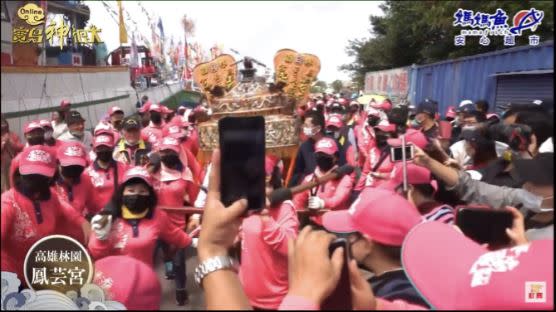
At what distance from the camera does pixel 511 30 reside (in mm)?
2301

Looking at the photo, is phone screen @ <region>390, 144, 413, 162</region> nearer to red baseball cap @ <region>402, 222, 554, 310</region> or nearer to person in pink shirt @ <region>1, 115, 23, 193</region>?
red baseball cap @ <region>402, 222, 554, 310</region>

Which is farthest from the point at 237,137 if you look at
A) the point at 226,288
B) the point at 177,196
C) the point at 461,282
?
the point at 177,196

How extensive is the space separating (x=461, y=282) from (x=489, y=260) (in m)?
0.06

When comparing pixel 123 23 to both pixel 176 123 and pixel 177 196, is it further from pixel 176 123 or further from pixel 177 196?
pixel 176 123

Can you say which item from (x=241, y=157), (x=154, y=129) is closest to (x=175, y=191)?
(x=241, y=157)

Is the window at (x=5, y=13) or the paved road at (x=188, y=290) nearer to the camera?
the paved road at (x=188, y=290)

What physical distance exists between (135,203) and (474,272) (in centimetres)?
84

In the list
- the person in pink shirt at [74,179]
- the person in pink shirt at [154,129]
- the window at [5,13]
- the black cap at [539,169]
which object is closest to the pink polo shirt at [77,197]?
the person in pink shirt at [74,179]

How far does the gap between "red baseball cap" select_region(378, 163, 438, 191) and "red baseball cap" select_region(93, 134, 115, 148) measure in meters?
0.93

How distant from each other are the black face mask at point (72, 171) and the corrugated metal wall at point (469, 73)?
3468mm

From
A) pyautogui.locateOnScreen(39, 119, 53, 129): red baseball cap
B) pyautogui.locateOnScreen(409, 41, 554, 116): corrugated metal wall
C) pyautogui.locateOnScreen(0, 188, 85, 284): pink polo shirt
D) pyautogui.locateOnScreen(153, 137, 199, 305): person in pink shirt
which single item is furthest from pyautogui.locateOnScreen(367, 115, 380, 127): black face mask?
pyautogui.locateOnScreen(0, 188, 85, 284): pink polo shirt

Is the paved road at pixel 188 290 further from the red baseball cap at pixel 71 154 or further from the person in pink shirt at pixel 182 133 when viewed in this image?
the person in pink shirt at pixel 182 133

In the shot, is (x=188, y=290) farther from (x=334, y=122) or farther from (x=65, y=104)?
(x=334, y=122)

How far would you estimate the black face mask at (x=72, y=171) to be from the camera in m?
1.42
